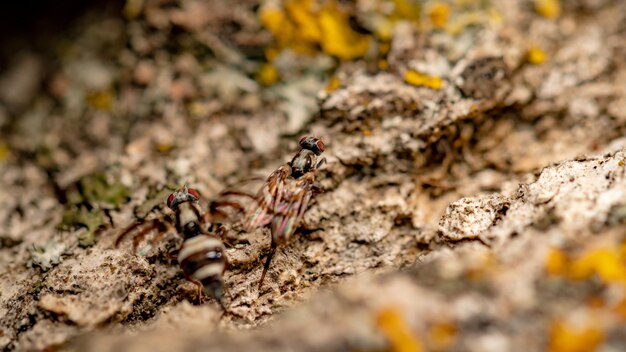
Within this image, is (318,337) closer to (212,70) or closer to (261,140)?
(261,140)

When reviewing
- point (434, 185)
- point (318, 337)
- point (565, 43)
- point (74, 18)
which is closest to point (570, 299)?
point (318, 337)

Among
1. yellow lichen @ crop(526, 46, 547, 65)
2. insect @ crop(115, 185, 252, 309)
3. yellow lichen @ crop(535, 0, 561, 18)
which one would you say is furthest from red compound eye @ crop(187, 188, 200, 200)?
yellow lichen @ crop(535, 0, 561, 18)

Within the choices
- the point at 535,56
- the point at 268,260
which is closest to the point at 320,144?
the point at 268,260

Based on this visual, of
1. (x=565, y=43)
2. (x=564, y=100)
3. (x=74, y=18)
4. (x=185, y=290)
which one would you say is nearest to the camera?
(x=185, y=290)

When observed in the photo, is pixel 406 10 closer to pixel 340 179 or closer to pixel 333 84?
pixel 333 84

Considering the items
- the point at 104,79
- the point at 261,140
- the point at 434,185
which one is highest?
the point at 104,79

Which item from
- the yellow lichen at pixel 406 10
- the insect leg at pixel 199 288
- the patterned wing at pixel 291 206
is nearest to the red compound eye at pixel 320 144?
the patterned wing at pixel 291 206

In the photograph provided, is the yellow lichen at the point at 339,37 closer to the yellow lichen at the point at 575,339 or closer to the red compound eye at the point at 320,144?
the red compound eye at the point at 320,144
